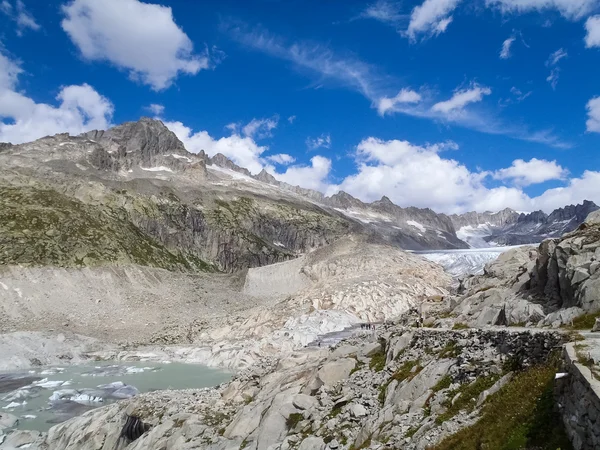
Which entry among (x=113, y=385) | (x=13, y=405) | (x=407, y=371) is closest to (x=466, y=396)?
(x=407, y=371)

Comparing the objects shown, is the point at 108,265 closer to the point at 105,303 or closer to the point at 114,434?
the point at 105,303

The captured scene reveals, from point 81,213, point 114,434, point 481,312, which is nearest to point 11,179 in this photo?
point 81,213

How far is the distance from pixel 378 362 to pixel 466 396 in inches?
326

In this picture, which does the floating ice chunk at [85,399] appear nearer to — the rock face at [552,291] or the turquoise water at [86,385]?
the turquoise water at [86,385]

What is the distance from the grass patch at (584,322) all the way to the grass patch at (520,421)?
21.0 feet

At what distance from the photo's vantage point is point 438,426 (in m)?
14.3

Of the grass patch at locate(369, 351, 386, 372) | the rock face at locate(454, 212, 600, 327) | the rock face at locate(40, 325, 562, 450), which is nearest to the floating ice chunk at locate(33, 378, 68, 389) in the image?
the rock face at locate(40, 325, 562, 450)

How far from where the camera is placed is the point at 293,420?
21.3m

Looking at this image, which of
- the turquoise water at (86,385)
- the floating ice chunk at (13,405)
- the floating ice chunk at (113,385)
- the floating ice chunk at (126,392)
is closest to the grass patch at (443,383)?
the turquoise water at (86,385)

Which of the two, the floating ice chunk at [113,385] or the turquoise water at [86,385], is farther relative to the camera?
the floating ice chunk at [113,385]

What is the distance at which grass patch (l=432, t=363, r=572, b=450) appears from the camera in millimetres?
10750

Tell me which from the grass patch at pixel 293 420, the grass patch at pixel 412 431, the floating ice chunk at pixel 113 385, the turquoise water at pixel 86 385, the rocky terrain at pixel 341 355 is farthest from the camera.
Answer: the floating ice chunk at pixel 113 385

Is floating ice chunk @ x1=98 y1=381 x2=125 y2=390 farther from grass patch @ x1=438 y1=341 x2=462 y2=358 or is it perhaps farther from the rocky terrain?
grass patch @ x1=438 y1=341 x2=462 y2=358

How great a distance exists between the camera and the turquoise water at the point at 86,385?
171 feet
